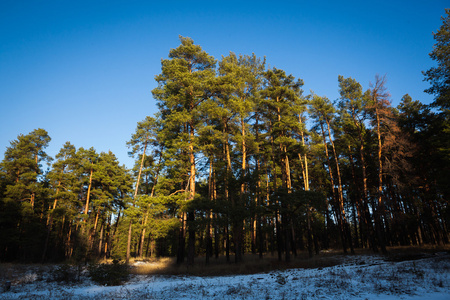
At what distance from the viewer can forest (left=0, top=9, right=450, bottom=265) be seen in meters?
16.3

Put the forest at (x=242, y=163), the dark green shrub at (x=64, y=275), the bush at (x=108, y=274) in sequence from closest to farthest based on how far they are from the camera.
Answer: the bush at (x=108, y=274)
the dark green shrub at (x=64, y=275)
the forest at (x=242, y=163)

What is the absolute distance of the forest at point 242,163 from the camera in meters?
16.3

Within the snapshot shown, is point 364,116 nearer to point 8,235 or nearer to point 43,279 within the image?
point 43,279

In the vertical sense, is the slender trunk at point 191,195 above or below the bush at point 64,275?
above

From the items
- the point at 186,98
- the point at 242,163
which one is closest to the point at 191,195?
the point at 242,163

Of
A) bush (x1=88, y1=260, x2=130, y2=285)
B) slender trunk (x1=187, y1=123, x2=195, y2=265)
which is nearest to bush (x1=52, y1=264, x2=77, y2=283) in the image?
bush (x1=88, y1=260, x2=130, y2=285)

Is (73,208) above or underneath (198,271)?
above

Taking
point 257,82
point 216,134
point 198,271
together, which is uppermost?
point 257,82

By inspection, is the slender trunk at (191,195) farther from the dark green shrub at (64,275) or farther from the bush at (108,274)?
the dark green shrub at (64,275)

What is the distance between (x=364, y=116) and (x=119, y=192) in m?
35.5

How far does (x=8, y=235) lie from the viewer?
1021 inches

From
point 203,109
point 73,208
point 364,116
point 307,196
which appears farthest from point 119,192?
point 364,116

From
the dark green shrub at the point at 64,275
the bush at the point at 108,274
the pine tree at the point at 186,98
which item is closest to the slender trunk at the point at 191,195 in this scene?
the pine tree at the point at 186,98

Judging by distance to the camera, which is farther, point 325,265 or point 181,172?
point 181,172
